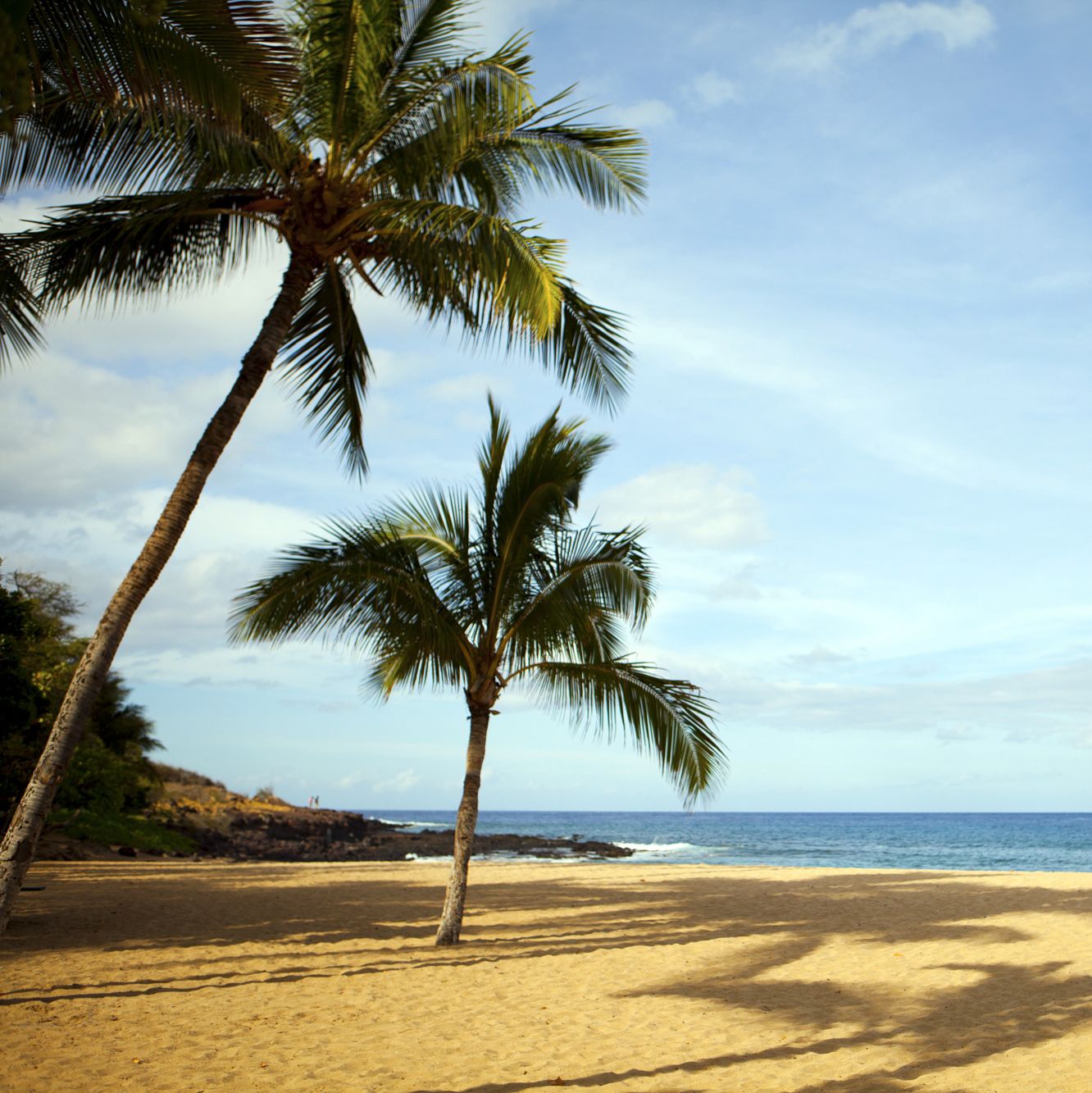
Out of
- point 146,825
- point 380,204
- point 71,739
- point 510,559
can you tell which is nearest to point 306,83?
point 380,204

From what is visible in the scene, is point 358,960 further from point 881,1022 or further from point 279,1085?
point 881,1022

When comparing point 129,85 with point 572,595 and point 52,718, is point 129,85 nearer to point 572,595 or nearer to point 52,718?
point 572,595

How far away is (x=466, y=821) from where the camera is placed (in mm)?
9734

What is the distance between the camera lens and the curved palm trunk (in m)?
6.22

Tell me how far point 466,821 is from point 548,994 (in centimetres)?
225

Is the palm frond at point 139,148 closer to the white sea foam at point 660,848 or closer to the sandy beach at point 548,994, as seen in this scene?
the sandy beach at point 548,994

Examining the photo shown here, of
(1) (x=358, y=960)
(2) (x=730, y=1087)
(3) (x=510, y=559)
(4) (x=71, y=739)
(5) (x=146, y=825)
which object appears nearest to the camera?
(2) (x=730, y=1087)

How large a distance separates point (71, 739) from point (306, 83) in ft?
18.0

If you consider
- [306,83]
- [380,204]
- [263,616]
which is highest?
[306,83]

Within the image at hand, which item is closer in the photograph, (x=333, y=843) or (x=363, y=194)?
(x=363, y=194)

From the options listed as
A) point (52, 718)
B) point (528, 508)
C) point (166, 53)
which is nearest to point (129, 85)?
point (166, 53)

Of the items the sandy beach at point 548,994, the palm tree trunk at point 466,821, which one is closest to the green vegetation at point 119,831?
the sandy beach at point 548,994

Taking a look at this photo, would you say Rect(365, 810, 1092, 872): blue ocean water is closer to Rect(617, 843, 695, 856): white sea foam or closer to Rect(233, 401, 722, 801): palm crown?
Rect(617, 843, 695, 856): white sea foam

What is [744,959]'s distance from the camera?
9.25 metres
